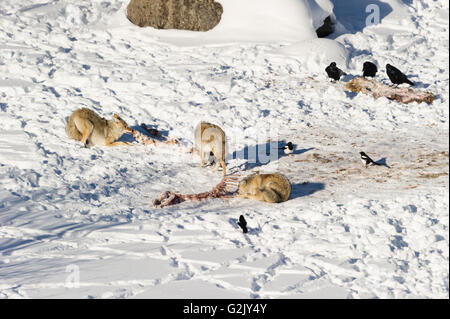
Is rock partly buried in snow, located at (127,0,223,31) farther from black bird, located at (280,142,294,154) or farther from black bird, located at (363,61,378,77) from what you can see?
black bird, located at (280,142,294,154)

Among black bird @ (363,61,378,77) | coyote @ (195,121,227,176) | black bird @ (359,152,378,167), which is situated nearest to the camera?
black bird @ (359,152,378,167)

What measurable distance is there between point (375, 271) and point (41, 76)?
10.1 meters

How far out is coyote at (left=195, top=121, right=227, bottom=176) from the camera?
400 inches

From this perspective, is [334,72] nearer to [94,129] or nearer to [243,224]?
[94,129]

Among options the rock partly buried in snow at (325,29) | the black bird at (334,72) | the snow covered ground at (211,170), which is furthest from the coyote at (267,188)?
the rock partly buried in snow at (325,29)

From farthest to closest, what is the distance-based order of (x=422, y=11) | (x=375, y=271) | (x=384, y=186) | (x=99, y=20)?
1. (x=422, y=11)
2. (x=99, y=20)
3. (x=384, y=186)
4. (x=375, y=271)

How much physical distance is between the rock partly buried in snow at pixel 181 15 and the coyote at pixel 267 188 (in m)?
8.67

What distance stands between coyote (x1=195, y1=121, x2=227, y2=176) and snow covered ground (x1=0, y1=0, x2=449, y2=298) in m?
0.36

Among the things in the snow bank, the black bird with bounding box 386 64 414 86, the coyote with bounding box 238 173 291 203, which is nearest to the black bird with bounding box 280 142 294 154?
the coyote with bounding box 238 173 291 203

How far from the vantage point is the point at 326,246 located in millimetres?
7488

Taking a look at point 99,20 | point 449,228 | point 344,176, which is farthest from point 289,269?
point 99,20

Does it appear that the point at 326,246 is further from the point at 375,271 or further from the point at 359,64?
the point at 359,64

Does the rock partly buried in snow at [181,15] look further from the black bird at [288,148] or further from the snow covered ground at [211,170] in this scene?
the black bird at [288,148]

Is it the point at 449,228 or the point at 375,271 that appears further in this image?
the point at 449,228
